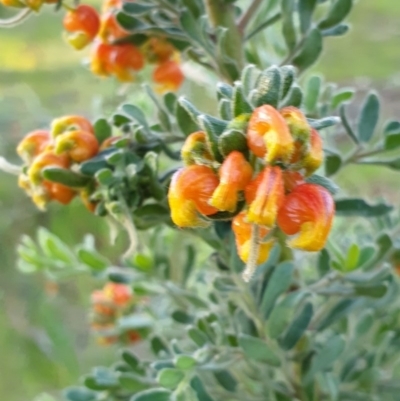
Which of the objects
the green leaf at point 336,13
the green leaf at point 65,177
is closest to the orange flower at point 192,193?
the green leaf at point 65,177

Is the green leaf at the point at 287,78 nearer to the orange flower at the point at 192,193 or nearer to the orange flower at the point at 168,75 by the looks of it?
the orange flower at the point at 192,193

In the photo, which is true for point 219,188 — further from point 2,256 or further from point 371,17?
point 371,17

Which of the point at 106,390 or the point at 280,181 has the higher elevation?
the point at 280,181

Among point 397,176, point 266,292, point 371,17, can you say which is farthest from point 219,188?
point 371,17

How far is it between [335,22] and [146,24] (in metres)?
0.16

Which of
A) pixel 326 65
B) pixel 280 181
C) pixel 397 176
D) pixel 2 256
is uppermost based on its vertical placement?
pixel 280 181

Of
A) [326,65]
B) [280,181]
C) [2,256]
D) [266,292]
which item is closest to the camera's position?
[280,181]

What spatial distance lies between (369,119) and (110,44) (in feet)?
0.79

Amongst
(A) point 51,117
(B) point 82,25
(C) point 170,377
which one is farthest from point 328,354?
(A) point 51,117

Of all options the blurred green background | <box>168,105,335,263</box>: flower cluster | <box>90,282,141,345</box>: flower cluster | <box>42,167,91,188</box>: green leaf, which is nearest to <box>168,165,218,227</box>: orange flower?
<box>168,105,335,263</box>: flower cluster

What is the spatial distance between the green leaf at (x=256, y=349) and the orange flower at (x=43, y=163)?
0.19 meters

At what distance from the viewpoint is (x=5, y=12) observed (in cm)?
153

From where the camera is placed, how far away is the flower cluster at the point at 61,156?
1.51ft

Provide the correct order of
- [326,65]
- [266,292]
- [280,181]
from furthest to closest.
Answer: [326,65], [266,292], [280,181]
